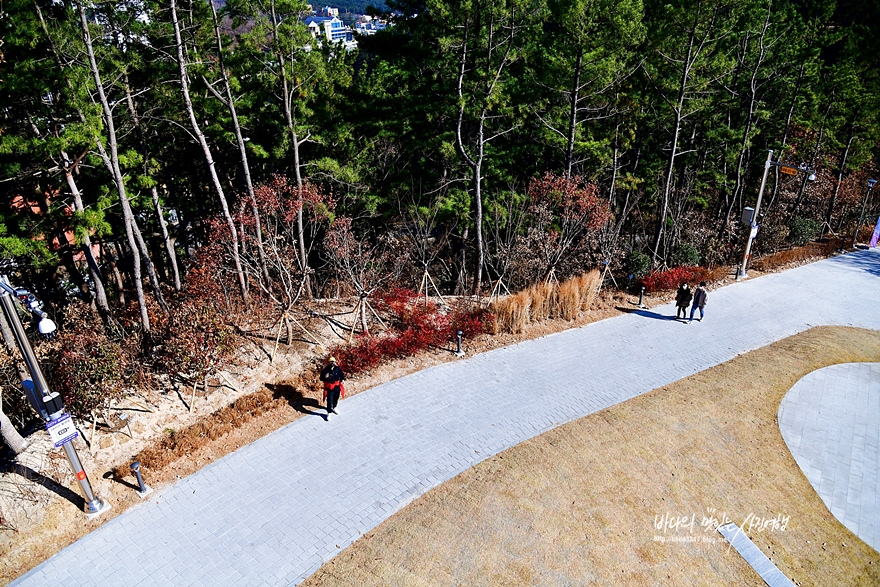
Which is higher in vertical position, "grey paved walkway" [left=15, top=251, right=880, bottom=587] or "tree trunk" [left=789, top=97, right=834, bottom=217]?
"tree trunk" [left=789, top=97, right=834, bottom=217]

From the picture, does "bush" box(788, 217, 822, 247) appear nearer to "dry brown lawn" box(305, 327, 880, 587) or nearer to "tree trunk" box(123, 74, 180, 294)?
"dry brown lawn" box(305, 327, 880, 587)

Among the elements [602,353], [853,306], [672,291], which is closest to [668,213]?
[672,291]

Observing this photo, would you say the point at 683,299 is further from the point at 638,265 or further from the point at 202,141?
the point at 202,141

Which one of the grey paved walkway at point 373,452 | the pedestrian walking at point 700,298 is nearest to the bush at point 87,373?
the grey paved walkway at point 373,452

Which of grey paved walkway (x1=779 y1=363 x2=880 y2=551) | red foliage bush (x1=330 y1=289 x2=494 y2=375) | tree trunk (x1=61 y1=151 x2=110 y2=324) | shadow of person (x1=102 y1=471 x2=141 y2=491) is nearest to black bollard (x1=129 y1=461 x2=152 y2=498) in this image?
shadow of person (x1=102 y1=471 x2=141 y2=491)

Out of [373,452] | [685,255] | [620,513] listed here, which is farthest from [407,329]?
[685,255]

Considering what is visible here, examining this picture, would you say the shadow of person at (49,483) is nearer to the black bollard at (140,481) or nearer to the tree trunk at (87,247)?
the black bollard at (140,481)
